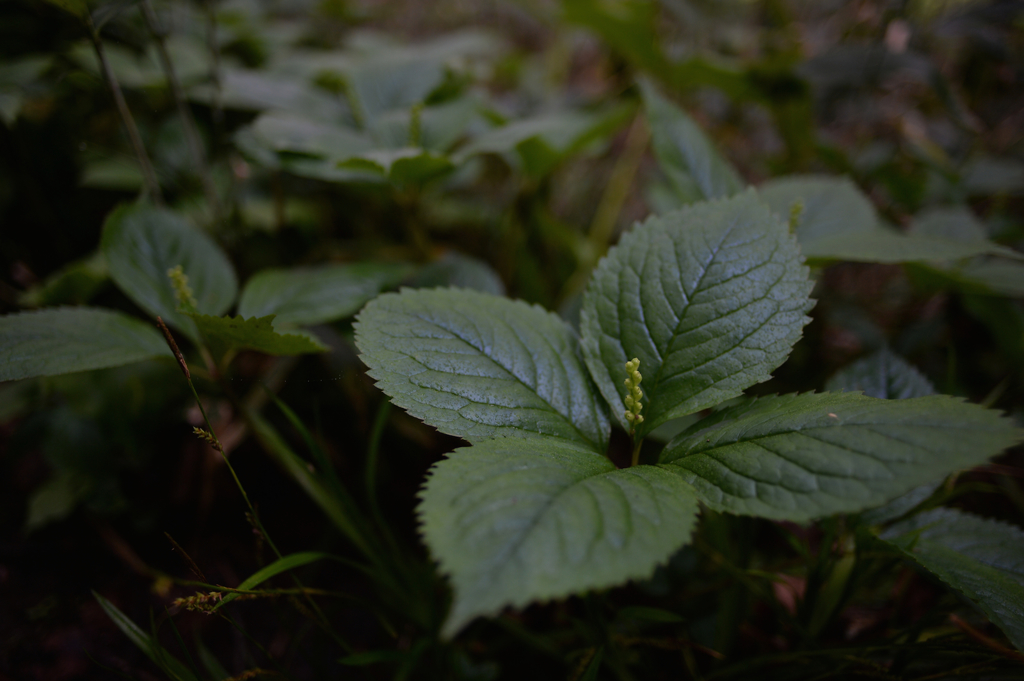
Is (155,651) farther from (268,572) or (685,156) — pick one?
(685,156)

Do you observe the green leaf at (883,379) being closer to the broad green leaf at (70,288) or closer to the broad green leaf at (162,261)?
the broad green leaf at (162,261)

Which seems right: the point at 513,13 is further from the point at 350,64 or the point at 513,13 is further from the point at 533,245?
the point at 533,245

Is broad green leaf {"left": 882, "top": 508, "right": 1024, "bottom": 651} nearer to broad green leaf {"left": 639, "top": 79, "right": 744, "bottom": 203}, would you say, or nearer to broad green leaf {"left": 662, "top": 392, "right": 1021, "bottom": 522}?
broad green leaf {"left": 662, "top": 392, "right": 1021, "bottom": 522}

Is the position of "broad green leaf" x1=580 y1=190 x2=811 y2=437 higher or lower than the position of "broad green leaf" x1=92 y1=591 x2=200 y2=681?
higher

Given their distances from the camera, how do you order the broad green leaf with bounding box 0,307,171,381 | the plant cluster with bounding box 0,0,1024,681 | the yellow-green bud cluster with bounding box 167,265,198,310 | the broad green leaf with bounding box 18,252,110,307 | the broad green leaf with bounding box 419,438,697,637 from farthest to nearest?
the broad green leaf with bounding box 18,252,110,307 < the yellow-green bud cluster with bounding box 167,265,198,310 < the broad green leaf with bounding box 0,307,171,381 < the plant cluster with bounding box 0,0,1024,681 < the broad green leaf with bounding box 419,438,697,637

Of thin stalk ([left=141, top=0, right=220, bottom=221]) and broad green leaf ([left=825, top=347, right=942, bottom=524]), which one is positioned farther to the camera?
thin stalk ([left=141, top=0, right=220, bottom=221])

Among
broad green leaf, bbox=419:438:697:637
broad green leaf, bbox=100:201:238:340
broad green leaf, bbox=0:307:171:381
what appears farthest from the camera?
broad green leaf, bbox=100:201:238:340

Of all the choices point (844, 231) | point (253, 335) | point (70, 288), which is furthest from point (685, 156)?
point (70, 288)

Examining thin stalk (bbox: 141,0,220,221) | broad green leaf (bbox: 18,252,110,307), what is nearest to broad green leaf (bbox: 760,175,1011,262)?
thin stalk (bbox: 141,0,220,221)
